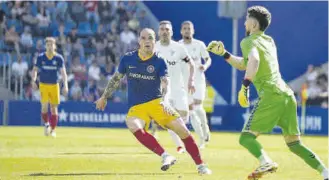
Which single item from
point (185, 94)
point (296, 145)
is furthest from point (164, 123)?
point (185, 94)

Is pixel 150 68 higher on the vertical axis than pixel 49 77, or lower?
higher

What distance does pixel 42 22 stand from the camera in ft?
114

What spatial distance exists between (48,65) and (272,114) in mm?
13662

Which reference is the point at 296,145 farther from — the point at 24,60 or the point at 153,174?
the point at 24,60

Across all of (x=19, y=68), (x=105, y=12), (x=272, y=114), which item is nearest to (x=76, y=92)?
(x=19, y=68)

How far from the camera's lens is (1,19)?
113 ft

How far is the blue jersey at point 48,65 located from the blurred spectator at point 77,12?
36.8ft

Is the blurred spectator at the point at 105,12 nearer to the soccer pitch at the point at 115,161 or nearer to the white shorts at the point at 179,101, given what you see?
the soccer pitch at the point at 115,161

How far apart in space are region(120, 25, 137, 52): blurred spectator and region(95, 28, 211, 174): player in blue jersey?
2130 cm

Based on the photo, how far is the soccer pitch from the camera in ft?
43.8

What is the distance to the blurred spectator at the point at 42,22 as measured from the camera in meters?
34.6

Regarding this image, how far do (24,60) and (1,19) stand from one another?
8.94ft

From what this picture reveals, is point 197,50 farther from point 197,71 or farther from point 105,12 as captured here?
point 105,12

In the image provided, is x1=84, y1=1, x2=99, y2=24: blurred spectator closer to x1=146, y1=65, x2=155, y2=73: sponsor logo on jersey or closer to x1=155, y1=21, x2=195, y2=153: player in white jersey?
x1=155, y1=21, x2=195, y2=153: player in white jersey
